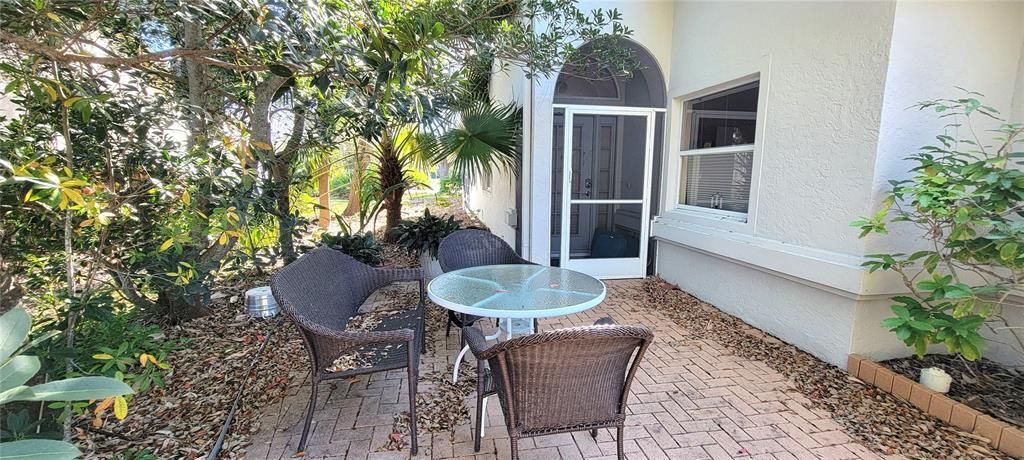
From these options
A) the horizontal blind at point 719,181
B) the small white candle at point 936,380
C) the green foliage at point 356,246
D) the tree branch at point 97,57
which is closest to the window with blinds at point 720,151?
the horizontal blind at point 719,181

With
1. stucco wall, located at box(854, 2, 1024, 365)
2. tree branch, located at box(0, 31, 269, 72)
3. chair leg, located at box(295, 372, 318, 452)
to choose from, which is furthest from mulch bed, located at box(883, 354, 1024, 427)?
tree branch, located at box(0, 31, 269, 72)

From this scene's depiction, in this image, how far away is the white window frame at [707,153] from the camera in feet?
12.1

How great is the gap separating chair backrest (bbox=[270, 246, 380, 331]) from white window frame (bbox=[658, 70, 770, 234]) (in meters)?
3.37

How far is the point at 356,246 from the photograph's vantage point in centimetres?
487

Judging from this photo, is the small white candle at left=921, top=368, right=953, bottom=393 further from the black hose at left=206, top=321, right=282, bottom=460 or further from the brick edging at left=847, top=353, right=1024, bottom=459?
the black hose at left=206, top=321, right=282, bottom=460

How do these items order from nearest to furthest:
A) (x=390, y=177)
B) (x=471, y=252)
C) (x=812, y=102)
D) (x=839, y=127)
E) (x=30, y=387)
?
(x=30, y=387) → (x=839, y=127) → (x=812, y=102) → (x=471, y=252) → (x=390, y=177)

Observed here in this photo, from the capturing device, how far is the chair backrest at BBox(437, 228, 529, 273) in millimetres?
3420

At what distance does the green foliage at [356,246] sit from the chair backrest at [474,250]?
5.61 feet

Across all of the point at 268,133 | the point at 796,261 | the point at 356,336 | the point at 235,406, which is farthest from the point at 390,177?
the point at 796,261

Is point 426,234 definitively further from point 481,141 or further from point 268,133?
point 268,133

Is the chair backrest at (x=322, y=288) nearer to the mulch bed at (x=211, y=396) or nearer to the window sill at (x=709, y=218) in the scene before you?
the mulch bed at (x=211, y=396)

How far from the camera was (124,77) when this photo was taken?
2879 mm

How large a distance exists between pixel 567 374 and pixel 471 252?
1999 mm

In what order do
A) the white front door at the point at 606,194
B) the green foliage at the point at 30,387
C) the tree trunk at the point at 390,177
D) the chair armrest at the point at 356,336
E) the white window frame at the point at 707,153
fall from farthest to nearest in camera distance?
the tree trunk at the point at 390,177 → the white front door at the point at 606,194 → the white window frame at the point at 707,153 → the chair armrest at the point at 356,336 → the green foliage at the point at 30,387
